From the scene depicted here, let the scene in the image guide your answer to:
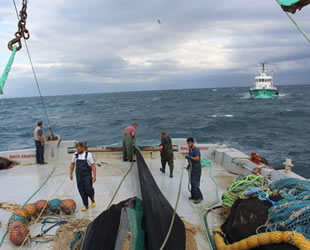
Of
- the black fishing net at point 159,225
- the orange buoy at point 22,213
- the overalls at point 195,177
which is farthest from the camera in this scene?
the overalls at point 195,177

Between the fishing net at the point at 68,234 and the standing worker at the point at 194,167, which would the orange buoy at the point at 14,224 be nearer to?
the fishing net at the point at 68,234

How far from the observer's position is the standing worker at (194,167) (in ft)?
17.9

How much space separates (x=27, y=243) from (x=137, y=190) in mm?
2812

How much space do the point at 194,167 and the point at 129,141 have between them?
335cm

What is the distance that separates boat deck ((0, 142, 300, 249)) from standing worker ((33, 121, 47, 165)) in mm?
267

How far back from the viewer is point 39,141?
8.19 m

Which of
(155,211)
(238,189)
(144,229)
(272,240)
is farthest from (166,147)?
(272,240)

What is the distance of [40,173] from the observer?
7762mm

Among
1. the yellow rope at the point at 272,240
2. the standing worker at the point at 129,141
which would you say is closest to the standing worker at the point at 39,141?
the standing worker at the point at 129,141

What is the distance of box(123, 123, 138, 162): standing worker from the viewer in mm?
8375

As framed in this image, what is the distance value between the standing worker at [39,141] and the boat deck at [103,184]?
0.87 feet

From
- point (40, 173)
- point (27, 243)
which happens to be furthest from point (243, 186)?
point (40, 173)

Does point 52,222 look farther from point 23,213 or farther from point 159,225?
point 159,225

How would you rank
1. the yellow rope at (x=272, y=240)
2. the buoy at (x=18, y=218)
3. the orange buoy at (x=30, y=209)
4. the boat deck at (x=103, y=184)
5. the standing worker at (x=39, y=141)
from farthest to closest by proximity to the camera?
the standing worker at (x=39, y=141) → the boat deck at (x=103, y=184) → the orange buoy at (x=30, y=209) → the buoy at (x=18, y=218) → the yellow rope at (x=272, y=240)
